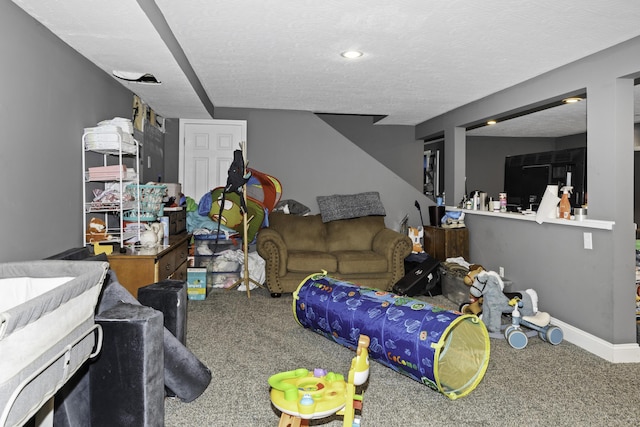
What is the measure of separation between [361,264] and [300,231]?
3.11 feet

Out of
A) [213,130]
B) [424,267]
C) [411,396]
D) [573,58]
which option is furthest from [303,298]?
[213,130]

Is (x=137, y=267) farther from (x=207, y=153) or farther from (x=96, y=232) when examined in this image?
(x=207, y=153)

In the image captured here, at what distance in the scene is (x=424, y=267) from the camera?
4.95 meters

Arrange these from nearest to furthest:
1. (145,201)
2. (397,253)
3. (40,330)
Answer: (40,330), (145,201), (397,253)

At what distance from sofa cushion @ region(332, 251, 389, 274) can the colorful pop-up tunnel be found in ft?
5.41

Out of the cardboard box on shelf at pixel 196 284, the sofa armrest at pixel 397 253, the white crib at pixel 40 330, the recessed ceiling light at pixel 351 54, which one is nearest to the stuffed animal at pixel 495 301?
the sofa armrest at pixel 397 253

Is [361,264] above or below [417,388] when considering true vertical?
above

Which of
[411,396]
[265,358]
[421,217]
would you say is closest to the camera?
[411,396]

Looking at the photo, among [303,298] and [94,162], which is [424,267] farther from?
[94,162]

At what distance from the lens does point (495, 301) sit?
3.69 m

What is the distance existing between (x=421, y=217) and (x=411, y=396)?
4.36 metres

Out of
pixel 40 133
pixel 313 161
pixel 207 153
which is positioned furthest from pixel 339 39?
pixel 207 153

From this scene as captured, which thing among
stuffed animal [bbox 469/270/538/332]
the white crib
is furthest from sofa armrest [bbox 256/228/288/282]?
the white crib

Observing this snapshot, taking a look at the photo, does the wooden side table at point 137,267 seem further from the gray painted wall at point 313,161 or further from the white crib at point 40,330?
the gray painted wall at point 313,161
